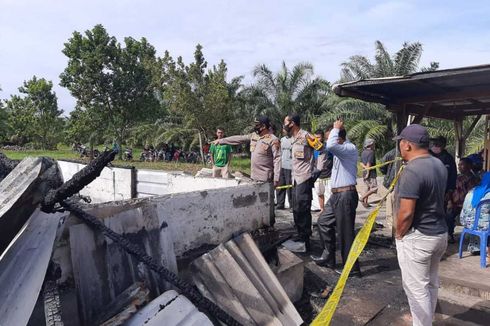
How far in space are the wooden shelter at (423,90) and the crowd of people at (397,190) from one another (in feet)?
2.15

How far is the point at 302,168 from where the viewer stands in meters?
5.35

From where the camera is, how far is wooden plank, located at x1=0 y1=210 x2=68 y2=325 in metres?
2.08

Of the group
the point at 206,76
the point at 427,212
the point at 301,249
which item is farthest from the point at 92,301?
the point at 206,76

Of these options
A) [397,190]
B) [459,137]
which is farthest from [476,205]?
[459,137]

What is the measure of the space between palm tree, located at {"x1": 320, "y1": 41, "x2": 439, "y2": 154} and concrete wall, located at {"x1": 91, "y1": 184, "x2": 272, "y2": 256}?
13576 millimetres

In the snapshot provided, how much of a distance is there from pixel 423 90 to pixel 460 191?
5.29ft

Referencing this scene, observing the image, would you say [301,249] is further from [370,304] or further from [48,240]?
[48,240]

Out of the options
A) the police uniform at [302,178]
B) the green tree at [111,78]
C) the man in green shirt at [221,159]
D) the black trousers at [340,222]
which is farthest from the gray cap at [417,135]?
the green tree at [111,78]

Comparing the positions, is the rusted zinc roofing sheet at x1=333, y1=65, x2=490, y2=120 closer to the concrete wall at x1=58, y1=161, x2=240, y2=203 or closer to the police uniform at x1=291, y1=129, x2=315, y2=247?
the police uniform at x1=291, y1=129, x2=315, y2=247

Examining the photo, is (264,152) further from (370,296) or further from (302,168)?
(370,296)

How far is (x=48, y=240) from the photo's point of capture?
244cm

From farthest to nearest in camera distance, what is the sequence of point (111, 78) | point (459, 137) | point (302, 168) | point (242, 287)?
point (111, 78) < point (459, 137) < point (302, 168) < point (242, 287)

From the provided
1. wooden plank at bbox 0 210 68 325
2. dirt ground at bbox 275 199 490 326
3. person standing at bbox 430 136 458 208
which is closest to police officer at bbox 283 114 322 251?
dirt ground at bbox 275 199 490 326

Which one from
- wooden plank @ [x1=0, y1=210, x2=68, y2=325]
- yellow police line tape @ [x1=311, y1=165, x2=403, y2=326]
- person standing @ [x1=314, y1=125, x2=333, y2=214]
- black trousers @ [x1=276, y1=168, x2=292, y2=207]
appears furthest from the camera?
black trousers @ [x1=276, y1=168, x2=292, y2=207]
